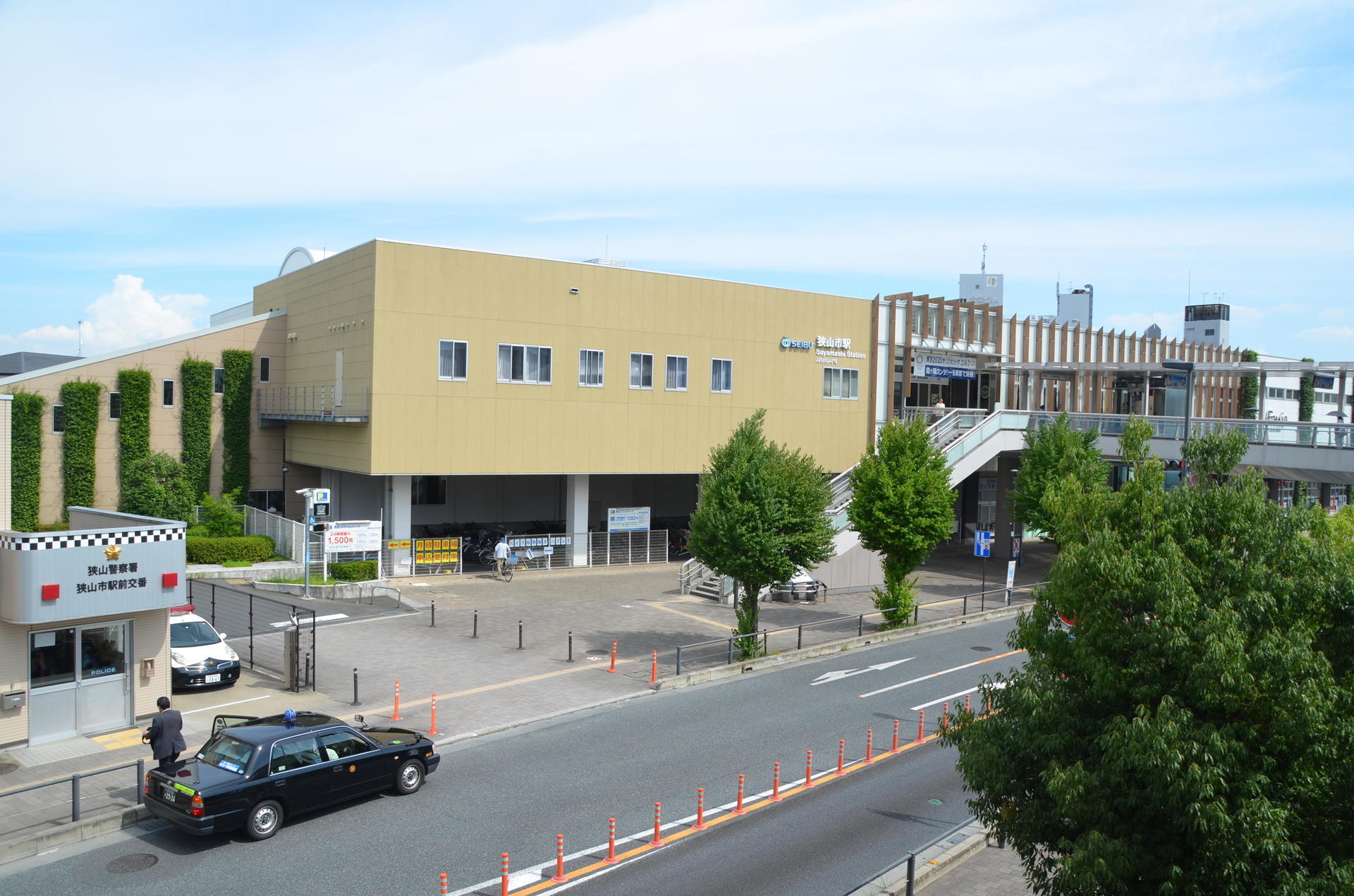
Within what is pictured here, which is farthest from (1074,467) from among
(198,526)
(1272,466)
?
(198,526)

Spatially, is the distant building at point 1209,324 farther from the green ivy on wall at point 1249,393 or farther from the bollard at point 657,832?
the bollard at point 657,832

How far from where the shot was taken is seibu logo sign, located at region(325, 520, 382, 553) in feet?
108

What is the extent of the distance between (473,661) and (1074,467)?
2119cm

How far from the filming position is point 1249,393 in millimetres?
67000

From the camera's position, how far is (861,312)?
152 feet

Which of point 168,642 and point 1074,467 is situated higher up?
point 1074,467

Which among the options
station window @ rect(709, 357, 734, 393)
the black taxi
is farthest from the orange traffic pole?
station window @ rect(709, 357, 734, 393)

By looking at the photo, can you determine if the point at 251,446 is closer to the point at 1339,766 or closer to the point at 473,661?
the point at 473,661

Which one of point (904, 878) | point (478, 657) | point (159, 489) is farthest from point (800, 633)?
point (159, 489)

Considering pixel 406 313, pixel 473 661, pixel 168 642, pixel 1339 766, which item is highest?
pixel 406 313

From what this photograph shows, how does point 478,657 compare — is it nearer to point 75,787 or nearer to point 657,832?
point 75,787

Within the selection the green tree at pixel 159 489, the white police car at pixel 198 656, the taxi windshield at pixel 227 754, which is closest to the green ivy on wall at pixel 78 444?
the green tree at pixel 159 489

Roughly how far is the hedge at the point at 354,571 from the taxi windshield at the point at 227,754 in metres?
19.0

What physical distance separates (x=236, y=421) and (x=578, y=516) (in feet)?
51.5
